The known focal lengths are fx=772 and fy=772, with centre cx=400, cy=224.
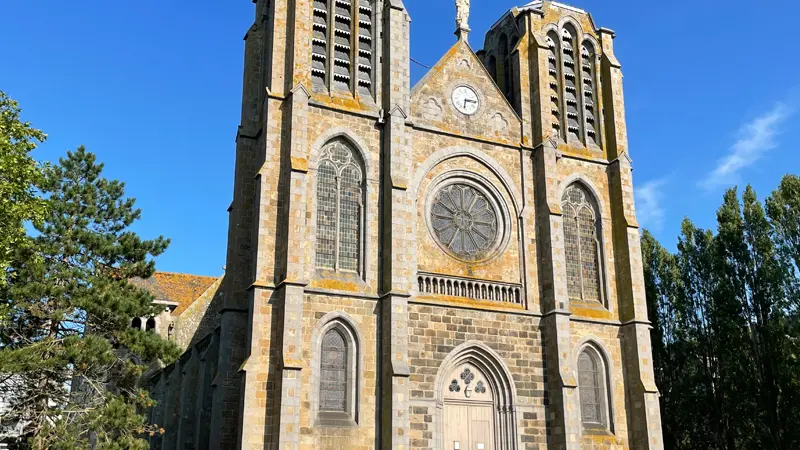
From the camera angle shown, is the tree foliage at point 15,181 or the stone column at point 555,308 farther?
the stone column at point 555,308

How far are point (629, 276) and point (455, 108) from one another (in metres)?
8.51

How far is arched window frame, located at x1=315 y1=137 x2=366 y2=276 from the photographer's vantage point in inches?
923

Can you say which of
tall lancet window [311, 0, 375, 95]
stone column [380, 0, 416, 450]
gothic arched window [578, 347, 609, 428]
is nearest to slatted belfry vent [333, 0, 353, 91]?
tall lancet window [311, 0, 375, 95]

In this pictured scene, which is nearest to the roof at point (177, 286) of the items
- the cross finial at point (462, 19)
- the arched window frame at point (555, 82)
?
the cross finial at point (462, 19)

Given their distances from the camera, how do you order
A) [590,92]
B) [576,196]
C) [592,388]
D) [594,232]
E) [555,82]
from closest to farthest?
1. [592,388]
2. [594,232]
3. [576,196]
4. [555,82]
5. [590,92]

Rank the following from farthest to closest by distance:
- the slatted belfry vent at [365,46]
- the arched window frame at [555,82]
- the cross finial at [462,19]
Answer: the arched window frame at [555,82] < the cross finial at [462,19] < the slatted belfry vent at [365,46]

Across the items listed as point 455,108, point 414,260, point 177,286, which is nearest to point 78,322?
point 414,260

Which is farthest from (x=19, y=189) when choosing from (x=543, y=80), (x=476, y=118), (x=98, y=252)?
(x=543, y=80)

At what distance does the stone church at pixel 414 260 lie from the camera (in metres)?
22.0

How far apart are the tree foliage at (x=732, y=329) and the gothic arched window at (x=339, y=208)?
1691 centimetres

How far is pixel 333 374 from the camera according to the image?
2227cm

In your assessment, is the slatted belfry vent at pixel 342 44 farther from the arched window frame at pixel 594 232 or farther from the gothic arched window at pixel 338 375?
the arched window frame at pixel 594 232

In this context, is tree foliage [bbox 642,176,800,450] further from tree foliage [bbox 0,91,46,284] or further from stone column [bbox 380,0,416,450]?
tree foliage [bbox 0,91,46,284]

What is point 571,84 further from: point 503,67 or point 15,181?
point 15,181
